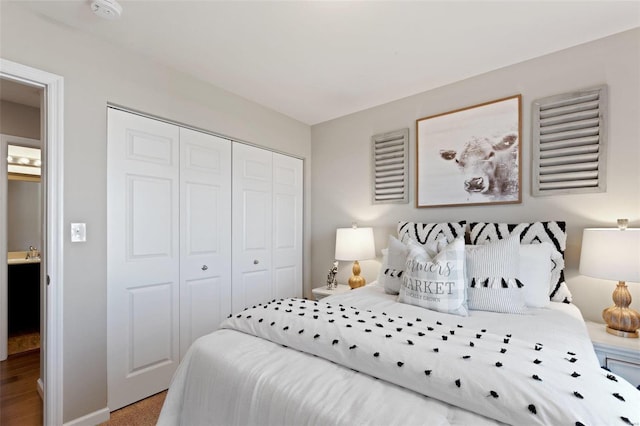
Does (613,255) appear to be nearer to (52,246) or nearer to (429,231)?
(429,231)

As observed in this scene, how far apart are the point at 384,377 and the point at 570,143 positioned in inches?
83.8

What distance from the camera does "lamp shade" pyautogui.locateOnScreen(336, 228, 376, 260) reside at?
9.43 feet

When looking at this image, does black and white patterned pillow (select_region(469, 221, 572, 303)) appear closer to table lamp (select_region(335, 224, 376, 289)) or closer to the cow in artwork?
the cow in artwork

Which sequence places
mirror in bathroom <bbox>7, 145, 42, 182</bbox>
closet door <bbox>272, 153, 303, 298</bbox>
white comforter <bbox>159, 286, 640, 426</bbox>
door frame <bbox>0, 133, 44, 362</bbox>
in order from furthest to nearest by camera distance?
1. mirror in bathroom <bbox>7, 145, 42, 182</bbox>
2. closet door <bbox>272, 153, 303, 298</bbox>
3. door frame <bbox>0, 133, 44, 362</bbox>
4. white comforter <bbox>159, 286, 640, 426</bbox>

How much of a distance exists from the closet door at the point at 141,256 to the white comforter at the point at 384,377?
1.04m

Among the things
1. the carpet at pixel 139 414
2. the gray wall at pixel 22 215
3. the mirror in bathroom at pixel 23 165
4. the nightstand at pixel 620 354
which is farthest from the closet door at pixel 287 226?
the gray wall at pixel 22 215

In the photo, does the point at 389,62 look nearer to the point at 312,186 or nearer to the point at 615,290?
the point at 312,186

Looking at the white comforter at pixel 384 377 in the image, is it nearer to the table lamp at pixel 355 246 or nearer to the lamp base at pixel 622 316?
the lamp base at pixel 622 316

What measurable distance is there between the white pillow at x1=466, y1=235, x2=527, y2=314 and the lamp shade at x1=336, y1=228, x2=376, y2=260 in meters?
1.10

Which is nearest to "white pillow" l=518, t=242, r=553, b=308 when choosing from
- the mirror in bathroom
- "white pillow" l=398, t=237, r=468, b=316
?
"white pillow" l=398, t=237, r=468, b=316

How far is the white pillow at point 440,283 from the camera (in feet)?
5.74

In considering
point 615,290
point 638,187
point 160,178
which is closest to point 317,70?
point 160,178

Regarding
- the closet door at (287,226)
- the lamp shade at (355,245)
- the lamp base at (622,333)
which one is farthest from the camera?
the closet door at (287,226)

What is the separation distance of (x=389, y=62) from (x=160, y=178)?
1.94 meters
